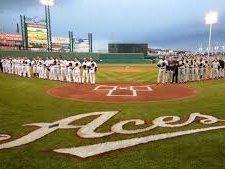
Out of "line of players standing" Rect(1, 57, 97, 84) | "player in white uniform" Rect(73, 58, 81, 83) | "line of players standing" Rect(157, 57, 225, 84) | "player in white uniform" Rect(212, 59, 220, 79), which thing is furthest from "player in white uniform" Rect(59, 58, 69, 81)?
"player in white uniform" Rect(212, 59, 220, 79)

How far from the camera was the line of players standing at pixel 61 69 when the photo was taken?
27.6 metres

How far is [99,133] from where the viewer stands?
995 cm

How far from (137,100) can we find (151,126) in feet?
20.4

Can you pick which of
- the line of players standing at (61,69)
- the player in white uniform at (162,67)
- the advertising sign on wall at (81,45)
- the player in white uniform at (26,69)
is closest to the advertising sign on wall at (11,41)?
the advertising sign on wall at (81,45)

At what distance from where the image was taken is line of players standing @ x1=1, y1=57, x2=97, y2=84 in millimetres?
27641

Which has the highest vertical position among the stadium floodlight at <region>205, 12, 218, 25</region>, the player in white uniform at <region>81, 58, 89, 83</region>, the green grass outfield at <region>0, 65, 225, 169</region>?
the stadium floodlight at <region>205, 12, 218, 25</region>

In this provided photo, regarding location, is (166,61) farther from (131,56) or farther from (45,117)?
(131,56)

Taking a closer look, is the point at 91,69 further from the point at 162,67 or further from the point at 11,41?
the point at 11,41

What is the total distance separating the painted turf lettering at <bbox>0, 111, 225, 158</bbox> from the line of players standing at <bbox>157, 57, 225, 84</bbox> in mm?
15149

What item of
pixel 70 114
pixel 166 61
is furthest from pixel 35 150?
pixel 166 61

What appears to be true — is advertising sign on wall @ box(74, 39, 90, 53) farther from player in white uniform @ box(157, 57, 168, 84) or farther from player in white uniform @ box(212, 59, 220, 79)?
player in white uniform @ box(157, 57, 168, 84)

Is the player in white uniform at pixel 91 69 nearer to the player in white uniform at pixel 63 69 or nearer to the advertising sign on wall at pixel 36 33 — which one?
the player in white uniform at pixel 63 69

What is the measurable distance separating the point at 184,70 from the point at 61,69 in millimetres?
11699

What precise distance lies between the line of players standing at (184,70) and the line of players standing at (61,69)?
6.04 meters
